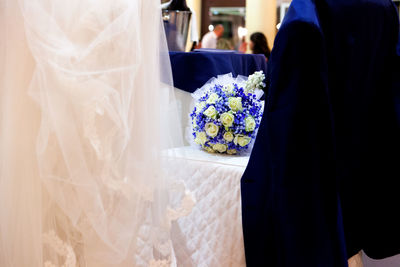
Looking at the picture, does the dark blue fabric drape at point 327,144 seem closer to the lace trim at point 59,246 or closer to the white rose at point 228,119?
the white rose at point 228,119

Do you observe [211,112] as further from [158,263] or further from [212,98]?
[158,263]

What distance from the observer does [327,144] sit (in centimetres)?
122

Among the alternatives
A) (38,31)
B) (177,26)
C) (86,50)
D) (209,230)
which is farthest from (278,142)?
(177,26)

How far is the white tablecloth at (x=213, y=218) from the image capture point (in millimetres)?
1483

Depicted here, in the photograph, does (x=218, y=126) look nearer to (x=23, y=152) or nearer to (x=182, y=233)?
(x=182, y=233)

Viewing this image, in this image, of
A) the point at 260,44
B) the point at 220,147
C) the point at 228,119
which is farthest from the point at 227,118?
the point at 260,44

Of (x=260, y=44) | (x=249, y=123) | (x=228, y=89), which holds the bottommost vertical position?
(x=249, y=123)

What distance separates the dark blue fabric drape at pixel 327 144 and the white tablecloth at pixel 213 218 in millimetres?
101

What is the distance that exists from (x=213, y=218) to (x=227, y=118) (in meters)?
0.35

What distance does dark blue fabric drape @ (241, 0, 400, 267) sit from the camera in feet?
3.99

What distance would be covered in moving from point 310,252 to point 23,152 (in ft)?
2.76

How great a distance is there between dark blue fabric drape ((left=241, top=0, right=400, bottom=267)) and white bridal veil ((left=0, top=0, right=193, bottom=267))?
278 millimetres

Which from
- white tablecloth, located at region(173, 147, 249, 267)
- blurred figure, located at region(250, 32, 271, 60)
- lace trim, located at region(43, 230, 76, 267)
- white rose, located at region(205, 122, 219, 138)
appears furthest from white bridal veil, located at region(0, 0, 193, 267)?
blurred figure, located at region(250, 32, 271, 60)

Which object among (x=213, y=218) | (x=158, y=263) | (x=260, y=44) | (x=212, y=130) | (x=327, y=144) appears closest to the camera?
(x=327, y=144)
